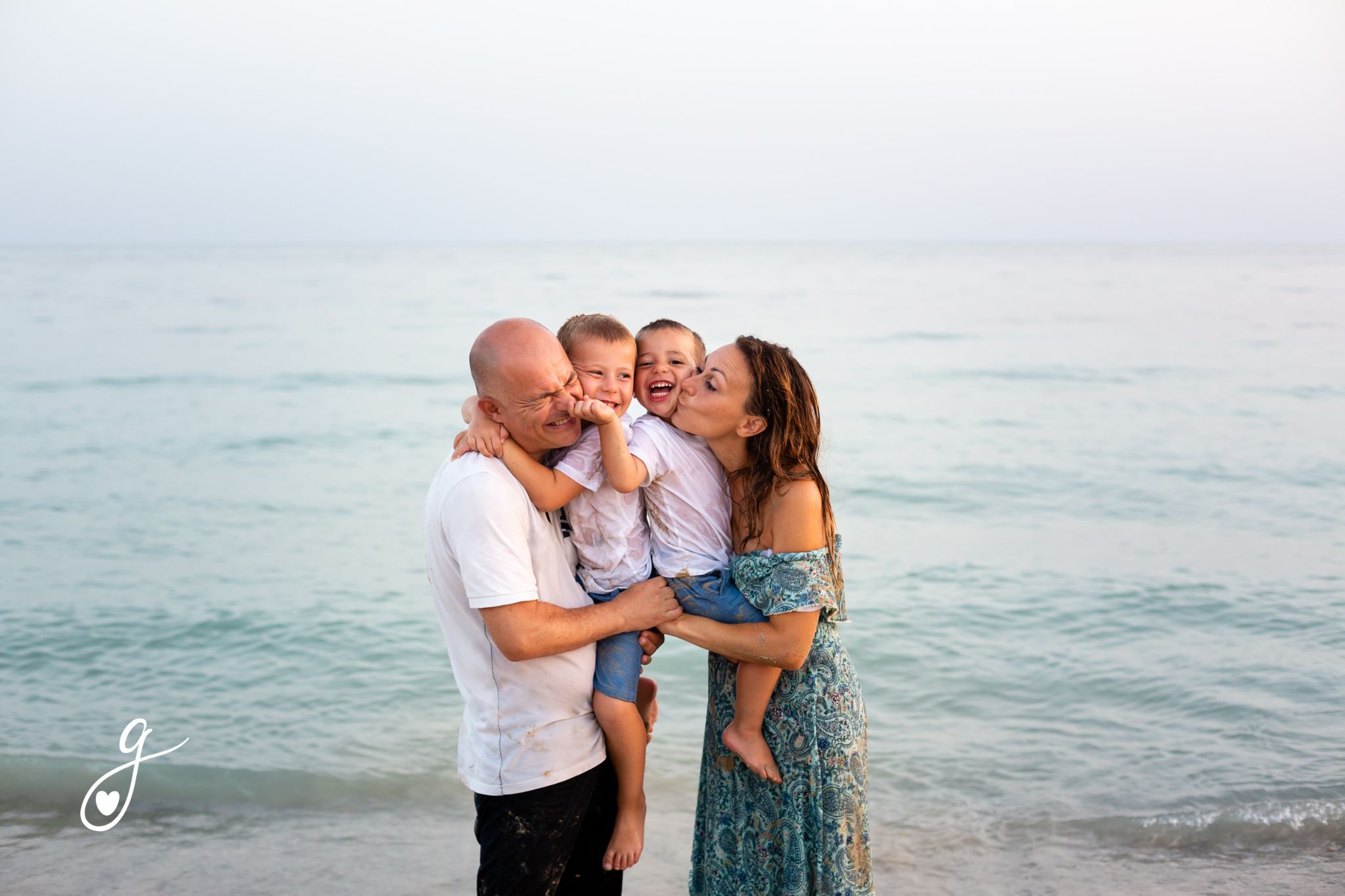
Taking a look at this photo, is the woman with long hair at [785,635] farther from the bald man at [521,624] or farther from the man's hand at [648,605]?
the bald man at [521,624]

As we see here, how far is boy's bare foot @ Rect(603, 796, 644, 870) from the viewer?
2662mm

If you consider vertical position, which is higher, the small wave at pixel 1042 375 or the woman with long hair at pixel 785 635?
the woman with long hair at pixel 785 635

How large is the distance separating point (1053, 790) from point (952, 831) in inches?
29.0

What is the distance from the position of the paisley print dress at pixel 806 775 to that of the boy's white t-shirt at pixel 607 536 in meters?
0.27

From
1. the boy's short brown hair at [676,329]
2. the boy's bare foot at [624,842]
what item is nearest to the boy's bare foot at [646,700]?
the boy's bare foot at [624,842]

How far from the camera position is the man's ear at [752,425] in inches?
99.4

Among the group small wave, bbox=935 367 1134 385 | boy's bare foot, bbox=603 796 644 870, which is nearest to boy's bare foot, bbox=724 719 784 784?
boy's bare foot, bbox=603 796 644 870

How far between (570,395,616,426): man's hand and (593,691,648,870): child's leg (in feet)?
2.28

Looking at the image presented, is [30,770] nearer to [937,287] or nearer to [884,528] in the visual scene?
[884,528]

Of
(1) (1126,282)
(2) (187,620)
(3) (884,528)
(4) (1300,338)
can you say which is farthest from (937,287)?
(2) (187,620)

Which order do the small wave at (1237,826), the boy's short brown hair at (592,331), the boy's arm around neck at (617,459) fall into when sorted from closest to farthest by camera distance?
the boy's arm around neck at (617,459) < the boy's short brown hair at (592,331) < the small wave at (1237,826)

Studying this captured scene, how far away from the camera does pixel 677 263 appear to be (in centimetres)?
7306

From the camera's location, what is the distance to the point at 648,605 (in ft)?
8.43

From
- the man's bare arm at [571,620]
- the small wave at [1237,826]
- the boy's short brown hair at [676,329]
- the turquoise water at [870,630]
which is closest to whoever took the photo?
the man's bare arm at [571,620]
